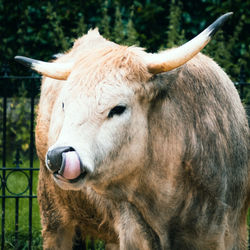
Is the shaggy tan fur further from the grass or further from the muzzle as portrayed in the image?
the grass

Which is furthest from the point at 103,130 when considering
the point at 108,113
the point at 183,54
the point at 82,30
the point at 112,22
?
the point at 112,22

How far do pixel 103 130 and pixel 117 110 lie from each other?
0.14 meters

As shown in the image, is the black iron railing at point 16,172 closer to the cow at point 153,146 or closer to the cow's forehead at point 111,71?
the cow at point 153,146

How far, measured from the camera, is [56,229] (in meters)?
4.16

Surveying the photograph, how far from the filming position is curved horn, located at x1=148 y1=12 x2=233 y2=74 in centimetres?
284

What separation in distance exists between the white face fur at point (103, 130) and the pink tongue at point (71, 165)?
1.3 inches

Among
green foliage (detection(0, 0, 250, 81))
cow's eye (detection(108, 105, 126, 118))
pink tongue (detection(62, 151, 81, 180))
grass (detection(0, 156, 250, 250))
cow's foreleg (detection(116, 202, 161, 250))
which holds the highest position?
green foliage (detection(0, 0, 250, 81))

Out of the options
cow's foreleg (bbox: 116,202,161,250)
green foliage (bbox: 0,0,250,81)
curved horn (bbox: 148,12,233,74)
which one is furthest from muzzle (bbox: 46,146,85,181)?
green foliage (bbox: 0,0,250,81)

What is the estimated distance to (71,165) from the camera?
2.60 meters

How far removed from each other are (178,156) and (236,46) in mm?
4102

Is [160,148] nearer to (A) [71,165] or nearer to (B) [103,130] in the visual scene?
(B) [103,130]

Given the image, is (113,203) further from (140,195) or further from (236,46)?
(236,46)

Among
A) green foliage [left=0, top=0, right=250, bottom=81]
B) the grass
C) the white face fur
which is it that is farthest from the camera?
green foliage [left=0, top=0, right=250, bottom=81]

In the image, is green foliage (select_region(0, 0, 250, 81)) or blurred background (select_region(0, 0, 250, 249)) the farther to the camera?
green foliage (select_region(0, 0, 250, 81))
